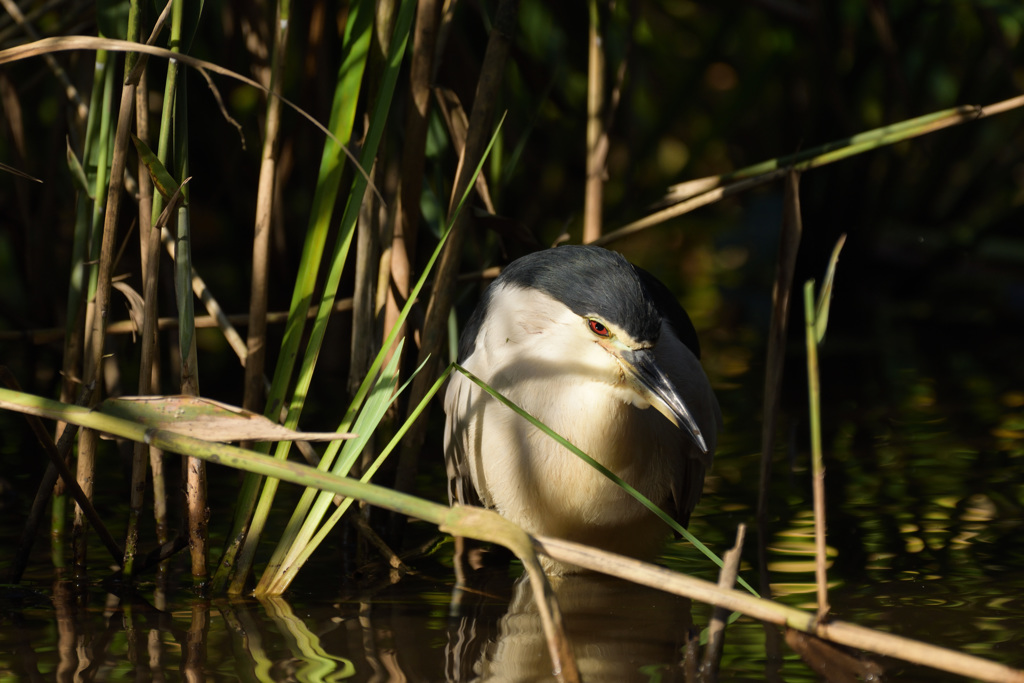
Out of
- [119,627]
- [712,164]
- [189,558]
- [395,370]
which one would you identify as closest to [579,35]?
[395,370]

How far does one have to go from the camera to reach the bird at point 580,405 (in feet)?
7.68

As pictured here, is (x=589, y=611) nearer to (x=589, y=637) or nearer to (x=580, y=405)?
(x=589, y=637)

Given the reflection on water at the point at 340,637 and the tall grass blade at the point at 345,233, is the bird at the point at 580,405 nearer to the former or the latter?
the reflection on water at the point at 340,637

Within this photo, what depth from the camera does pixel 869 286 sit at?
5594 mm

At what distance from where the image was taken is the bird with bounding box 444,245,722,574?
2340mm

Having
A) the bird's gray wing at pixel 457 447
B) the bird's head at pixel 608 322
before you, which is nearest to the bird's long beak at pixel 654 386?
the bird's head at pixel 608 322

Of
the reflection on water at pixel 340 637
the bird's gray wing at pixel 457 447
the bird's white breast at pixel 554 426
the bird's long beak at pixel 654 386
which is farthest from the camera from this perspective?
the bird's gray wing at pixel 457 447

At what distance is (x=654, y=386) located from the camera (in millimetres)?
2299

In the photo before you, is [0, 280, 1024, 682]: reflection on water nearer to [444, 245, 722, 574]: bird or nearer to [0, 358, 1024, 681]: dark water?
[0, 358, 1024, 681]: dark water

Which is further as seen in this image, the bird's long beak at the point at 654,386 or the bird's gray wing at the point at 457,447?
the bird's gray wing at the point at 457,447

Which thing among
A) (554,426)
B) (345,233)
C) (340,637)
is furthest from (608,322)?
(340,637)

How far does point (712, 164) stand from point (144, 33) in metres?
6.01

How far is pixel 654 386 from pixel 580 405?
21 centimetres

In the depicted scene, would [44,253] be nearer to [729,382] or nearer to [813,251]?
[729,382]
